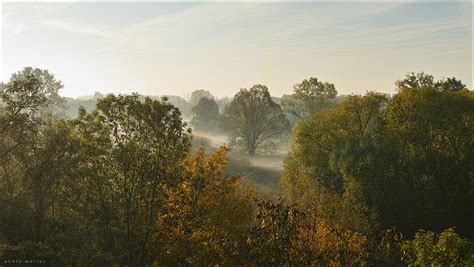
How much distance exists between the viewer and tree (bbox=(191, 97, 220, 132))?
4368 inches

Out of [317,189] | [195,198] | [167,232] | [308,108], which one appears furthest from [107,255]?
[308,108]

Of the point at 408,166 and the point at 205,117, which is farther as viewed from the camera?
the point at 205,117

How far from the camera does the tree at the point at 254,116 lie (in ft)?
266

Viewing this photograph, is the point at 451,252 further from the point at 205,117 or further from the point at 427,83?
the point at 205,117

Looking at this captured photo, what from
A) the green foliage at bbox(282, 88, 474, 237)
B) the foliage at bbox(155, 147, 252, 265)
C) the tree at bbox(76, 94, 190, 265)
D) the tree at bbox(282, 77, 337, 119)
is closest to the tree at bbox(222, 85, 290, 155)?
the tree at bbox(282, 77, 337, 119)

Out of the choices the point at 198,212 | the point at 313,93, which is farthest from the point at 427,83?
the point at 198,212

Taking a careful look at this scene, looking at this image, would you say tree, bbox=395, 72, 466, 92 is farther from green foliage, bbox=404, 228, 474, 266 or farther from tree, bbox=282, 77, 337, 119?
green foliage, bbox=404, 228, 474, 266

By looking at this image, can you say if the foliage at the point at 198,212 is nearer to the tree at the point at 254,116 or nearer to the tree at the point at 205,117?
the tree at the point at 254,116

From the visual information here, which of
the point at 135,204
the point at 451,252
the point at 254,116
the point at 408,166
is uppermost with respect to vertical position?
the point at 254,116

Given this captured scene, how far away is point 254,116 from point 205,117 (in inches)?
1279

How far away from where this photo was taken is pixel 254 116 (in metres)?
81.8

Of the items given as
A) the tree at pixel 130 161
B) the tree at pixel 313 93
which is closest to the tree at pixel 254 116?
the tree at pixel 313 93

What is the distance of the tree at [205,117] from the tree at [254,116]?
26034 mm

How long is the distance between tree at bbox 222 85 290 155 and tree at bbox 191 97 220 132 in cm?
2603
